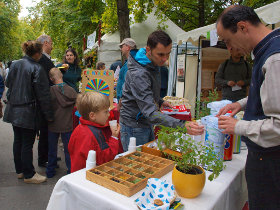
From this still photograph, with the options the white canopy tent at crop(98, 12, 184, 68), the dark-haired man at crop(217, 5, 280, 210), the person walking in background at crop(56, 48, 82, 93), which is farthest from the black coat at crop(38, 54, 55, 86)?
the white canopy tent at crop(98, 12, 184, 68)

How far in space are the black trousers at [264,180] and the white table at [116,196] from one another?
0.14 metres

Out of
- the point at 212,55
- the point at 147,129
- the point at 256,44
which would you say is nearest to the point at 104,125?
the point at 147,129

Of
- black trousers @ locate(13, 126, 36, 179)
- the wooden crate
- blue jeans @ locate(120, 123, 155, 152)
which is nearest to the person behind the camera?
the wooden crate

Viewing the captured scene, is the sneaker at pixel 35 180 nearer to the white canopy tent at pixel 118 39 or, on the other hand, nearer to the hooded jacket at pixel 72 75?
the hooded jacket at pixel 72 75

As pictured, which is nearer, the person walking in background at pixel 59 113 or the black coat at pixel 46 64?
the person walking in background at pixel 59 113

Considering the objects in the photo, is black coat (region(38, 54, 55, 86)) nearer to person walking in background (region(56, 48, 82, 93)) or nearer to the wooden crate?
person walking in background (region(56, 48, 82, 93))

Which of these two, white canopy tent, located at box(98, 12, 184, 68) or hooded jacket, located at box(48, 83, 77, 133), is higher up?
white canopy tent, located at box(98, 12, 184, 68)

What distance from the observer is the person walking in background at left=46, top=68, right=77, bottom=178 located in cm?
348

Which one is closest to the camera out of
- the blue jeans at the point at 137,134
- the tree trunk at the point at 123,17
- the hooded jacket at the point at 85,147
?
the hooded jacket at the point at 85,147

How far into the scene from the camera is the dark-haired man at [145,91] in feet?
6.16

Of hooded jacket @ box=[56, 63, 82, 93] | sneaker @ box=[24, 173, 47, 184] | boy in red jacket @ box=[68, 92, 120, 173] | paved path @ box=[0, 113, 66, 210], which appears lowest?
paved path @ box=[0, 113, 66, 210]

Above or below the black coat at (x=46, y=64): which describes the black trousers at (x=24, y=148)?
below

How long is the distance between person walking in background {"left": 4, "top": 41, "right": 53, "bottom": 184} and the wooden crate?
203 centimetres

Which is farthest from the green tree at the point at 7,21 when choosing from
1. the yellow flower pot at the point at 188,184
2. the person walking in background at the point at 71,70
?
the yellow flower pot at the point at 188,184
